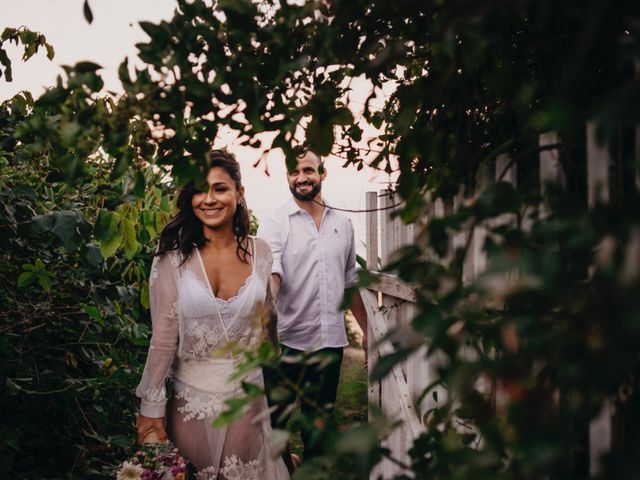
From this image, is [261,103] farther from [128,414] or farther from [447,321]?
[128,414]

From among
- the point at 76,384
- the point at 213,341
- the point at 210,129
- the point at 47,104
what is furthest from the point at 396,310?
the point at 47,104

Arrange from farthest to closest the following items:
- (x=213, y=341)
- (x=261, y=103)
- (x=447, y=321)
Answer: (x=213, y=341), (x=261, y=103), (x=447, y=321)

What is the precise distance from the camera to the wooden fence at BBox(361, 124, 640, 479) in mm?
1091

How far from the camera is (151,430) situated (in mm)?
2805

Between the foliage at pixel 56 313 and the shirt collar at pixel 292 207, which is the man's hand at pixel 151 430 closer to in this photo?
the foliage at pixel 56 313

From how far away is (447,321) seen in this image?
81 centimetres

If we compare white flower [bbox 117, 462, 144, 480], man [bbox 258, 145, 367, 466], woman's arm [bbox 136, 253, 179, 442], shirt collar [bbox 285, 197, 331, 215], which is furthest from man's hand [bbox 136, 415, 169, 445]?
shirt collar [bbox 285, 197, 331, 215]

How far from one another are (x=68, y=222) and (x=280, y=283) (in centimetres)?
266

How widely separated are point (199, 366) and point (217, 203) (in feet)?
2.82

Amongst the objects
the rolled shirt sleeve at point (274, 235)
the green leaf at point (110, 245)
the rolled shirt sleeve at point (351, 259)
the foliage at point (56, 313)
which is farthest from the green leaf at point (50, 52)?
the rolled shirt sleeve at point (351, 259)

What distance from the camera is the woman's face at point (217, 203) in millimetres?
3127

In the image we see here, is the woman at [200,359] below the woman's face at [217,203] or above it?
below

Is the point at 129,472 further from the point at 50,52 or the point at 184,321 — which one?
the point at 50,52

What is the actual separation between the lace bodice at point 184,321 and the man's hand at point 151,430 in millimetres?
36
